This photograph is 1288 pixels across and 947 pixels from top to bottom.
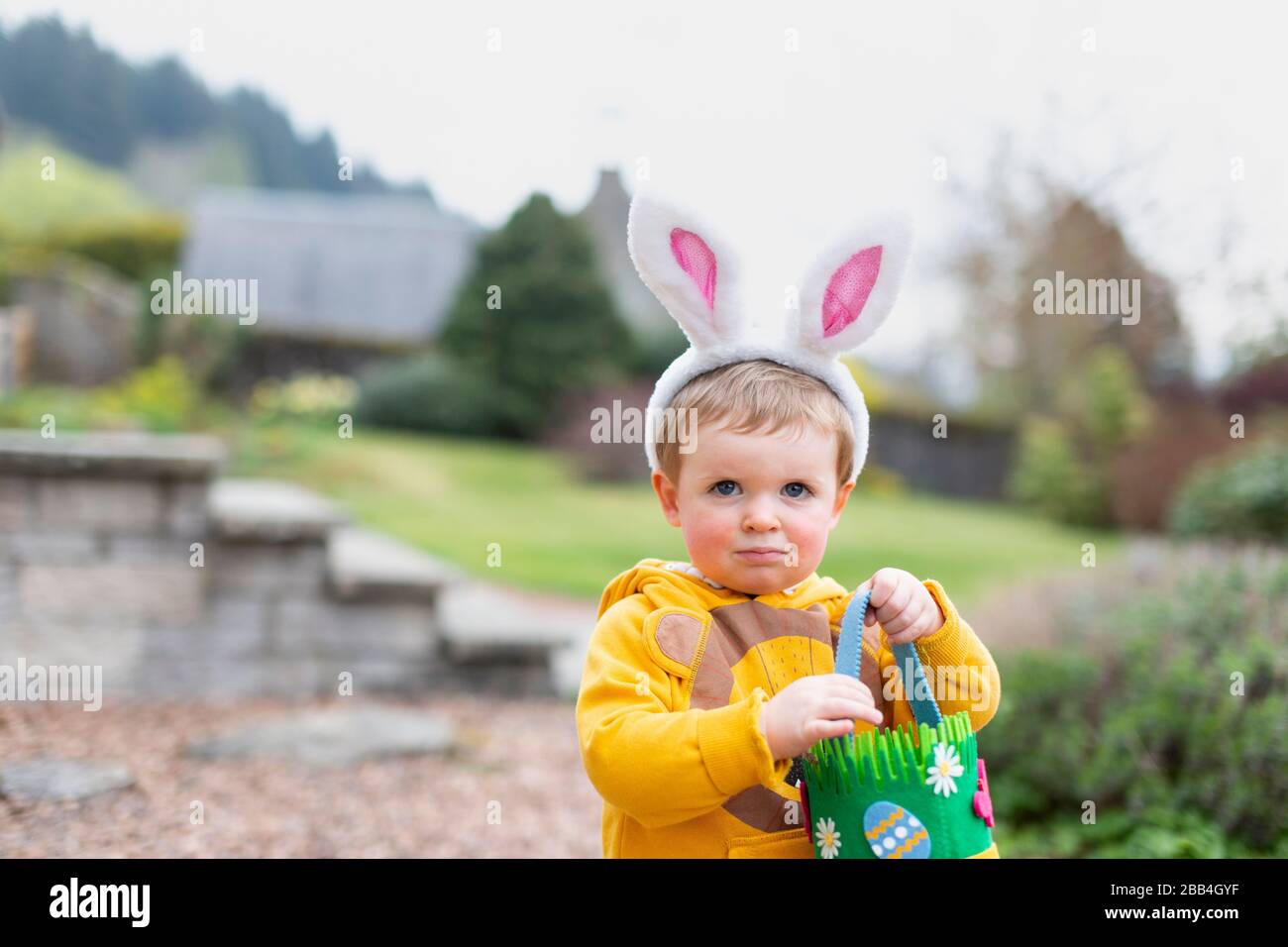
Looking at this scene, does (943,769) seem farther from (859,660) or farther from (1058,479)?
(1058,479)

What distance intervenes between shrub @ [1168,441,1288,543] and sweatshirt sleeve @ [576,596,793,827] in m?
4.70

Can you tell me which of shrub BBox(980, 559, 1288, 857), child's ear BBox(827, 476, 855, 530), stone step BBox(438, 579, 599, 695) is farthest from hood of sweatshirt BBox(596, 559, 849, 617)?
stone step BBox(438, 579, 599, 695)

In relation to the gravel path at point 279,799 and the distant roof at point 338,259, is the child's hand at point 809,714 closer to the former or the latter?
the gravel path at point 279,799

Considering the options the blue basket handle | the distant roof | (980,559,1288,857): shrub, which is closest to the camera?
the blue basket handle

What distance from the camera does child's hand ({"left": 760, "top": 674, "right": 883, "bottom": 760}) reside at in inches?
55.1

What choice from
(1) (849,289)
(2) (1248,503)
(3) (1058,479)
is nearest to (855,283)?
(1) (849,289)

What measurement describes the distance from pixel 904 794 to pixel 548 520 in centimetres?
1020

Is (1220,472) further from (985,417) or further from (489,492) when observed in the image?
(985,417)

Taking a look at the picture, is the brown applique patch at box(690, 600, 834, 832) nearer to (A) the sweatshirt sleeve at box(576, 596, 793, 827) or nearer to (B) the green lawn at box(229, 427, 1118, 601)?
(A) the sweatshirt sleeve at box(576, 596, 793, 827)

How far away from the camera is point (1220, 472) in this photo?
279 inches

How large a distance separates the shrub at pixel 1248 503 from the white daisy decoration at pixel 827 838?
15.1 feet

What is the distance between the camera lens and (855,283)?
1.74 metres

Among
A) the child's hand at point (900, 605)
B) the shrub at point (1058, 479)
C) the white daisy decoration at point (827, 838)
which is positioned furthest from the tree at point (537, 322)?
the white daisy decoration at point (827, 838)
